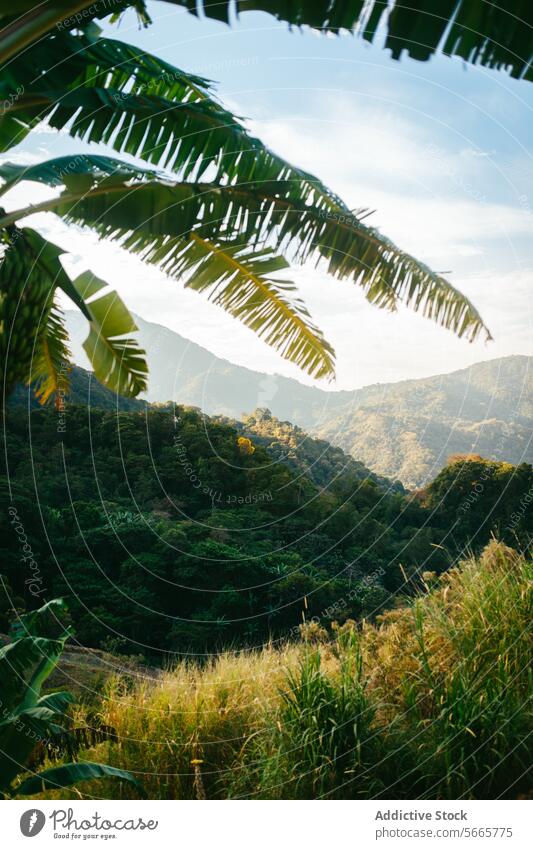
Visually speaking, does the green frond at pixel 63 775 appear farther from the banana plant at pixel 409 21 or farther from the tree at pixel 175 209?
the banana plant at pixel 409 21

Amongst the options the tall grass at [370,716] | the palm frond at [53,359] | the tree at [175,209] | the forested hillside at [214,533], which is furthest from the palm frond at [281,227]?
the forested hillside at [214,533]

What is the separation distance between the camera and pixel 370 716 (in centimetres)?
376

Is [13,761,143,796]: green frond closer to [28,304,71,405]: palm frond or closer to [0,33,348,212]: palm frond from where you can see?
[28,304,71,405]: palm frond

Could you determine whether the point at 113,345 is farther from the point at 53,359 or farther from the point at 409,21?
the point at 409,21

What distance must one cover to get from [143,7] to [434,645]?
4.50 metres

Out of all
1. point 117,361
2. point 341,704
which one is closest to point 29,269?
point 117,361

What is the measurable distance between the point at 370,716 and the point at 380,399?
1.99 metres

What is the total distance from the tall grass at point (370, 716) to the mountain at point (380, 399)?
1.16m

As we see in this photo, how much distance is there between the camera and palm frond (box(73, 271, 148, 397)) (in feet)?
14.5

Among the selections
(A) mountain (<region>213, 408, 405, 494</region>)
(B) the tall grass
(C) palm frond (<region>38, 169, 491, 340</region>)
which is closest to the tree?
(C) palm frond (<region>38, 169, 491, 340</region>)

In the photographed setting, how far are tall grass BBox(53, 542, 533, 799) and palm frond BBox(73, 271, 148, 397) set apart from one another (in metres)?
2.36

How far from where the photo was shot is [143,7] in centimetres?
326

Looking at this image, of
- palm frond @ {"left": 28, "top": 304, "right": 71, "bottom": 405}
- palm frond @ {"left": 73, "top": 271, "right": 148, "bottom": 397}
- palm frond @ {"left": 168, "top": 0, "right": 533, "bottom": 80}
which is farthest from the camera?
palm frond @ {"left": 28, "top": 304, "right": 71, "bottom": 405}

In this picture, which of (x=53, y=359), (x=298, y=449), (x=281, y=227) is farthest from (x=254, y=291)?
(x=298, y=449)
